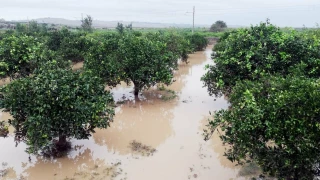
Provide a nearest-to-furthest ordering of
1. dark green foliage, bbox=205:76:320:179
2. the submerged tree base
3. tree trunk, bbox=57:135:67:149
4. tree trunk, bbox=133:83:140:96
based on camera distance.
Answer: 1. dark green foliage, bbox=205:76:320:179
2. the submerged tree base
3. tree trunk, bbox=57:135:67:149
4. tree trunk, bbox=133:83:140:96

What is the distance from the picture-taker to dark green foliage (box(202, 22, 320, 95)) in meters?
10.1

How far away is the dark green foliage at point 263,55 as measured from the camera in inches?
396

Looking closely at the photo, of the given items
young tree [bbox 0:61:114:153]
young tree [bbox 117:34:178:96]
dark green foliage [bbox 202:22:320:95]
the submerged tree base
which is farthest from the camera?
young tree [bbox 117:34:178:96]

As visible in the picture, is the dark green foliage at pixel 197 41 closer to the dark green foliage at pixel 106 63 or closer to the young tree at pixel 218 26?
the dark green foliage at pixel 106 63

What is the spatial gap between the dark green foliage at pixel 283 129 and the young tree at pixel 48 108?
3613 millimetres

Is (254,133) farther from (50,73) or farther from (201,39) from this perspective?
(201,39)

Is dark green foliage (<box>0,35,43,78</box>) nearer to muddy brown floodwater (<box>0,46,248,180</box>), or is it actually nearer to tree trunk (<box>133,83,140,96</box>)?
muddy brown floodwater (<box>0,46,248,180</box>)

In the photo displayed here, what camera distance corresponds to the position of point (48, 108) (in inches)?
293

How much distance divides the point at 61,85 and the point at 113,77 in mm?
5065

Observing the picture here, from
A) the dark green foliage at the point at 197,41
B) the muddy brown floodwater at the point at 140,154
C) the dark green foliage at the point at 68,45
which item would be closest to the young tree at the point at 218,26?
the dark green foliage at the point at 197,41

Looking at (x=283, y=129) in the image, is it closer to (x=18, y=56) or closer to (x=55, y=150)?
(x=55, y=150)

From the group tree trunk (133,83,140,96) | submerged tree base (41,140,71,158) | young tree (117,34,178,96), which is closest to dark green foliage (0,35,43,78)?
young tree (117,34,178,96)

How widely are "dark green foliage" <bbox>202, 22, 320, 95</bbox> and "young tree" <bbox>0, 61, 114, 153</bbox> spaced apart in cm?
494

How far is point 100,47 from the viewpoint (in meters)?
13.8
